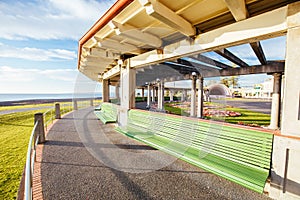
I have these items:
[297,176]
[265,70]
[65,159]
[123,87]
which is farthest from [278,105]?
[65,159]

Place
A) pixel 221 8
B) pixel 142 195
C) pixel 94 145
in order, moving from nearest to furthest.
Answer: pixel 142 195, pixel 221 8, pixel 94 145

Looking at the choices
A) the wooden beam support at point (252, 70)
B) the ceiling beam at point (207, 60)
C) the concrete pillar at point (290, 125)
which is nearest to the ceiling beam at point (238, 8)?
the concrete pillar at point (290, 125)

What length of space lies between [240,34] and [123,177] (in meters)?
3.43

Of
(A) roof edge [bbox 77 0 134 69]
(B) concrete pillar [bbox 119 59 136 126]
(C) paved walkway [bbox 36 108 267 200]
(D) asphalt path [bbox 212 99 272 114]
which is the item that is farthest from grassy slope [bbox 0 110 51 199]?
(D) asphalt path [bbox 212 99 272 114]

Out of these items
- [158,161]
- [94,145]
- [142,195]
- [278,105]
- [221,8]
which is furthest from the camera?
[278,105]

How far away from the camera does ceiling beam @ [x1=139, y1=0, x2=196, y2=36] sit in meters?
2.28

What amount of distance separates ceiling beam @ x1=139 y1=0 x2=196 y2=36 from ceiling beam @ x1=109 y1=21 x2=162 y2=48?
3.16ft

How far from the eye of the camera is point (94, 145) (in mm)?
4207

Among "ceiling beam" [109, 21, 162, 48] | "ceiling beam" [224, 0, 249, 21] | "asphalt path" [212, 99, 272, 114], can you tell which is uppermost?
"ceiling beam" [109, 21, 162, 48]

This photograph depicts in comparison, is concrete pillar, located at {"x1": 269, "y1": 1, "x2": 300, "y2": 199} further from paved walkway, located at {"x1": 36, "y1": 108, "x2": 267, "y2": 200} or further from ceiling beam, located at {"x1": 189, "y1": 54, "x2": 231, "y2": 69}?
ceiling beam, located at {"x1": 189, "y1": 54, "x2": 231, "y2": 69}

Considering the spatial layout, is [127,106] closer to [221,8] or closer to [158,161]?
[158,161]

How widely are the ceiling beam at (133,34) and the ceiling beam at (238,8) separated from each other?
2.02m

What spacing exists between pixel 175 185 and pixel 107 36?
12.8 ft

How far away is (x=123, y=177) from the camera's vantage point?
8.60 feet
